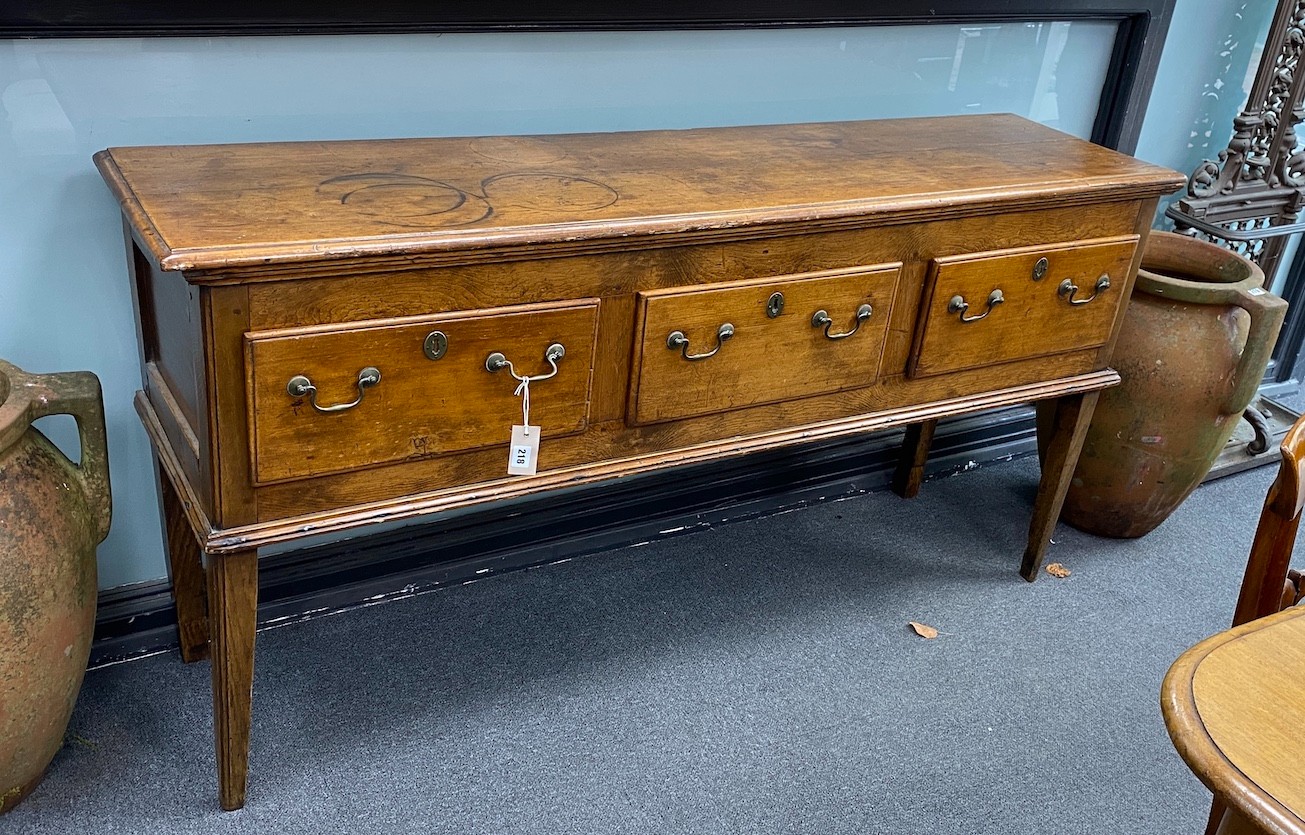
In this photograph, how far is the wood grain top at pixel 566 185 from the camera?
1574 mm

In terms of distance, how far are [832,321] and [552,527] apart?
3.08 feet

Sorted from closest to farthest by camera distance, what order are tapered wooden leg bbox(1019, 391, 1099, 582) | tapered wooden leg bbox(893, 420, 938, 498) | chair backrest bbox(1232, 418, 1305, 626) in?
1. chair backrest bbox(1232, 418, 1305, 626)
2. tapered wooden leg bbox(1019, 391, 1099, 582)
3. tapered wooden leg bbox(893, 420, 938, 498)

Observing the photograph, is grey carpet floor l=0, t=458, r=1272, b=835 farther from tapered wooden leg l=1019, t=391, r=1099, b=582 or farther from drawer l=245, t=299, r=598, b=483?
drawer l=245, t=299, r=598, b=483

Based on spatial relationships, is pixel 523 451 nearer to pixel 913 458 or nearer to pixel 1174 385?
pixel 913 458

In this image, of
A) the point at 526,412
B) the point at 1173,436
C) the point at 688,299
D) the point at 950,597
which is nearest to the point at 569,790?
the point at 526,412

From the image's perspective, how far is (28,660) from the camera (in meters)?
1.75

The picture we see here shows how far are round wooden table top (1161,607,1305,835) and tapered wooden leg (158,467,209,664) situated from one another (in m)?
1.68

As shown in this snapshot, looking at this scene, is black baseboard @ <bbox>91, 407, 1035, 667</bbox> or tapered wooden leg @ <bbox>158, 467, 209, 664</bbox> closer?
tapered wooden leg @ <bbox>158, 467, 209, 664</bbox>

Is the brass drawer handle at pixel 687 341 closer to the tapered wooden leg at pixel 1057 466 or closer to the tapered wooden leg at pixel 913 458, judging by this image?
the tapered wooden leg at pixel 1057 466

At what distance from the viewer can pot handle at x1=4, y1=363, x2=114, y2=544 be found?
5.85ft

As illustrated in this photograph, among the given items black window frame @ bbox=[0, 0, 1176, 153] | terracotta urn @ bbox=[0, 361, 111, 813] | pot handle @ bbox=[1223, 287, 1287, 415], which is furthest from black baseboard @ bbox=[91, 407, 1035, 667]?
black window frame @ bbox=[0, 0, 1176, 153]

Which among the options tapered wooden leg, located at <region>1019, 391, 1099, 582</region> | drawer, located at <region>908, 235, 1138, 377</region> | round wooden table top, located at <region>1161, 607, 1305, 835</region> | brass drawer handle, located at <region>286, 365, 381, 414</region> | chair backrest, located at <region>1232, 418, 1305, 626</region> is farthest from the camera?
tapered wooden leg, located at <region>1019, 391, 1099, 582</region>

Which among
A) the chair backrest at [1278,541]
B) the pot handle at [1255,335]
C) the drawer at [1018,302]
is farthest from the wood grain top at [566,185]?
the chair backrest at [1278,541]

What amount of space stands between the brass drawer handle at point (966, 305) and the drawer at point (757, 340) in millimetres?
137
